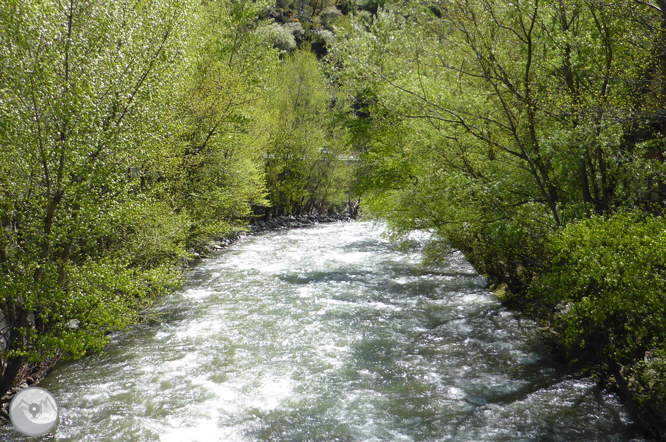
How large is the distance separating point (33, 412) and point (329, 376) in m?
5.94

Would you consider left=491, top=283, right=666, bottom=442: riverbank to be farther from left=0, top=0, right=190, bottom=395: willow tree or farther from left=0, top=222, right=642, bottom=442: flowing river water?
left=0, top=0, right=190, bottom=395: willow tree

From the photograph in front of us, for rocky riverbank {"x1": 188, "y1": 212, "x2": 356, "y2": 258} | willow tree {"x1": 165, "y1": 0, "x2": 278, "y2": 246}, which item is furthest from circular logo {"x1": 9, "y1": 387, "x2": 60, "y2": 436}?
rocky riverbank {"x1": 188, "y1": 212, "x2": 356, "y2": 258}

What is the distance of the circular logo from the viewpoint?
7965 millimetres

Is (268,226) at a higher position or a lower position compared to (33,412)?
higher

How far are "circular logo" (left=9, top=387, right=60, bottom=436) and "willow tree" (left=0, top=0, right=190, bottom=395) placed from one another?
0.55 m

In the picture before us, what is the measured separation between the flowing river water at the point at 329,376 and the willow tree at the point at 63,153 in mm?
1894

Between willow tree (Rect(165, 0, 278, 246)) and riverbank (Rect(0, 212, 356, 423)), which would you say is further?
willow tree (Rect(165, 0, 278, 246))

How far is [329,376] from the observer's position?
10.3 m

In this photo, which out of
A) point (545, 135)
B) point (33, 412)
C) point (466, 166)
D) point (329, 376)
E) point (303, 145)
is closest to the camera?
point (33, 412)

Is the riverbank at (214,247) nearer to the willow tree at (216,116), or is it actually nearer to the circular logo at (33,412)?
the circular logo at (33,412)

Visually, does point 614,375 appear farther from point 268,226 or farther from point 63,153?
point 268,226

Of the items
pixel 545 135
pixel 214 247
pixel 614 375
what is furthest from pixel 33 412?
pixel 214 247

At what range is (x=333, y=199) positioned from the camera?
141 ft

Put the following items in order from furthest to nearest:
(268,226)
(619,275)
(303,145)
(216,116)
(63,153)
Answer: (303,145), (268,226), (216,116), (63,153), (619,275)
